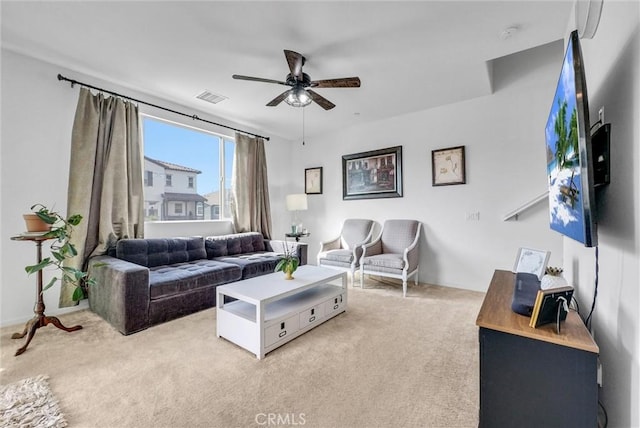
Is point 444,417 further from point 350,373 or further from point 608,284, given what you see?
point 608,284

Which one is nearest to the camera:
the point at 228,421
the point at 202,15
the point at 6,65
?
the point at 228,421

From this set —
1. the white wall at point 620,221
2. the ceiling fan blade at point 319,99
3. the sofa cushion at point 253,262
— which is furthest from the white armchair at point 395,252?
the white wall at point 620,221

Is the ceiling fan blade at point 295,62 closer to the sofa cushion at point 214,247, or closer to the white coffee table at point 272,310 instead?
the white coffee table at point 272,310

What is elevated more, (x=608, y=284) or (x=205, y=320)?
(x=608, y=284)

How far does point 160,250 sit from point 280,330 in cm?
202

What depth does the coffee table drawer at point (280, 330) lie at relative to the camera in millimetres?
2016

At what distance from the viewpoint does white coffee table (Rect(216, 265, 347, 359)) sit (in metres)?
2.00

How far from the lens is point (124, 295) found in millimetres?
2291

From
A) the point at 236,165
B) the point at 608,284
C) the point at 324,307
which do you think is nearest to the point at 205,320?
the point at 324,307

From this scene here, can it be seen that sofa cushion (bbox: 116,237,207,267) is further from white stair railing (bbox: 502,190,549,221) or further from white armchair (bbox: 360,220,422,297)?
white stair railing (bbox: 502,190,549,221)

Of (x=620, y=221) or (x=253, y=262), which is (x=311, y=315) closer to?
(x=253, y=262)

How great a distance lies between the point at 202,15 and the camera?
81.7 inches

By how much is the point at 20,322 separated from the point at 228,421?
2.68m

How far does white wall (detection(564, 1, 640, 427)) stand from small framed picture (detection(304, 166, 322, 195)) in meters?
4.08
